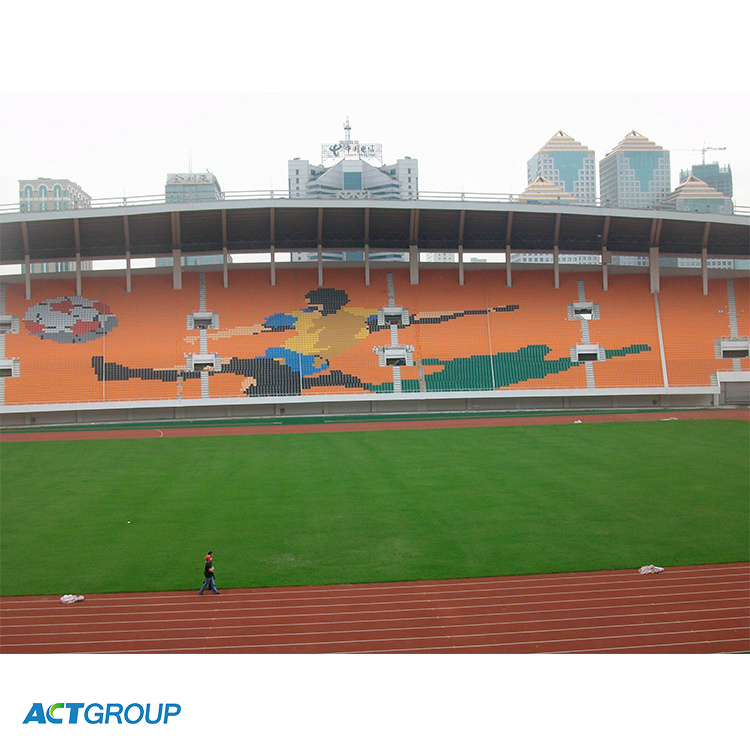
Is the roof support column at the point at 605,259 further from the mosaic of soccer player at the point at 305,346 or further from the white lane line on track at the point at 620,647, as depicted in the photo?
the white lane line on track at the point at 620,647

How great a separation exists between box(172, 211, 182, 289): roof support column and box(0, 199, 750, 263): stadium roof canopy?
8 cm

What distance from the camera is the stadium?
8.48m

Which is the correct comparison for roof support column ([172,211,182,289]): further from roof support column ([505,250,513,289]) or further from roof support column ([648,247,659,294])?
roof support column ([648,247,659,294])

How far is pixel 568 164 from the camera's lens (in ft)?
527

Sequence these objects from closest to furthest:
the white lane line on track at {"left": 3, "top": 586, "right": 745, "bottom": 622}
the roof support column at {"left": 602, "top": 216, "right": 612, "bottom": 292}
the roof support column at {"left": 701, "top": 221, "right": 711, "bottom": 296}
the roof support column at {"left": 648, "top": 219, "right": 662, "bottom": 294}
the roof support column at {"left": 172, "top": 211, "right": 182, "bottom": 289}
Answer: the white lane line on track at {"left": 3, "top": 586, "right": 745, "bottom": 622} < the roof support column at {"left": 172, "top": 211, "right": 182, "bottom": 289} < the roof support column at {"left": 648, "top": 219, "right": 662, "bottom": 294} < the roof support column at {"left": 602, "top": 216, "right": 612, "bottom": 292} < the roof support column at {"left": 701, "top": 221, "right": 711, "bottom": 296}

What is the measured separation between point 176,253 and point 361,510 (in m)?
22.7

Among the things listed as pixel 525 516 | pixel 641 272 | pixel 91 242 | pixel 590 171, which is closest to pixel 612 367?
pixel 641 272

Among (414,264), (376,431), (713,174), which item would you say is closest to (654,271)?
(414,264)

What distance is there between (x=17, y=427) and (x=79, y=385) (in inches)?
127

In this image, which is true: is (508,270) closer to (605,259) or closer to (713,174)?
(605,259)

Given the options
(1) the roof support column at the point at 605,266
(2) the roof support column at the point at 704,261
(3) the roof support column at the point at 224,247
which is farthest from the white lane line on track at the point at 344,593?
(2) the roof support column at the point at 704,261

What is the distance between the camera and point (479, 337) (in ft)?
101

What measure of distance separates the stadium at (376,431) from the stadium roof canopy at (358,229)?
16 cm

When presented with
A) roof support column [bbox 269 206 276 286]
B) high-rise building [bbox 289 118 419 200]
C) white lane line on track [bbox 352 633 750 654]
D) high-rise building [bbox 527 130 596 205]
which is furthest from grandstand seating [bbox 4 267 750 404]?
high-rise building [bbox 527 130 596 205]
